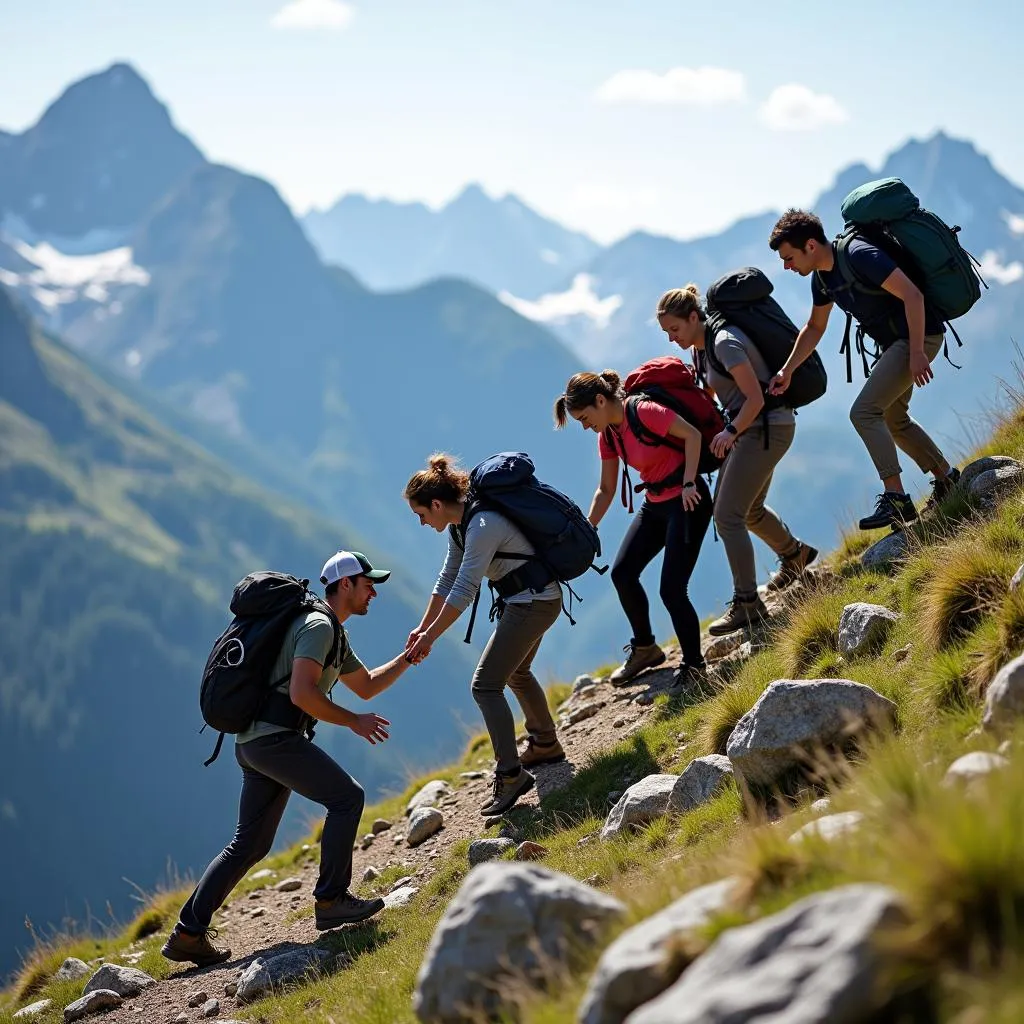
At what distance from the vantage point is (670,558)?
1109 cm

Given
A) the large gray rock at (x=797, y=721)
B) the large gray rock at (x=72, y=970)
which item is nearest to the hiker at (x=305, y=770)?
the large gray rock at (x=72, y=970)

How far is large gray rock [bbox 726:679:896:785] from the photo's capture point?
723 cm

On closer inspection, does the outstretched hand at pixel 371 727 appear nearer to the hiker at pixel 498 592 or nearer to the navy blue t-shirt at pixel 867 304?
the hiker at pixel 498 592

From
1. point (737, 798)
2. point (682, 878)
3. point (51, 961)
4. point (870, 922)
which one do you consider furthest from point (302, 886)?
point (870, 922)

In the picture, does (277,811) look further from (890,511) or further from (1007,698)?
(1007,698)

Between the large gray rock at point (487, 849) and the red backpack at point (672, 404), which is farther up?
the red backpack at point (672, 404)

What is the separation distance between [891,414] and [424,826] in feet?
21.5

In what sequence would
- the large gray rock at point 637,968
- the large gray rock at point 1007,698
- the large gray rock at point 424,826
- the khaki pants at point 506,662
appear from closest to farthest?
the large gray rock at point 637,968 < the large gray rock at point 1007,698 < the khaki pants at point 506,662 < the large gray rock at point 424,826

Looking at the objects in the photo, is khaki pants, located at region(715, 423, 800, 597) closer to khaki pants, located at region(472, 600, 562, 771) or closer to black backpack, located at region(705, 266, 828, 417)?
black backpack, located at region(705, 266, 828, 417)

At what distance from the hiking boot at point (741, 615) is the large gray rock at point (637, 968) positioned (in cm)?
738

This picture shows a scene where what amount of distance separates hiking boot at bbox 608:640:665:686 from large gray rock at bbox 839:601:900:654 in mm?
3973

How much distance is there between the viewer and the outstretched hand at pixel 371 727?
948 centimetres

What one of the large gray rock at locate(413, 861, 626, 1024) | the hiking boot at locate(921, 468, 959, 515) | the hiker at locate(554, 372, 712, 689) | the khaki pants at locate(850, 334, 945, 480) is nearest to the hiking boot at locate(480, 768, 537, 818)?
the hiker at locate(554, 372, 712, 689)

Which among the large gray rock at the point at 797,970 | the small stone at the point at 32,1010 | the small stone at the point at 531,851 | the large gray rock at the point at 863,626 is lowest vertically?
the small stone at the point at 531,851
